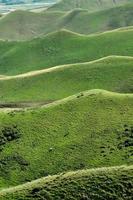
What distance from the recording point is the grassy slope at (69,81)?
365 ft

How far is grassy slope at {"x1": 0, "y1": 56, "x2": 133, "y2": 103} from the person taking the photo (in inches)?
4375

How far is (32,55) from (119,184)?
11862 cm

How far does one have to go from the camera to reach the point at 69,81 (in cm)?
11519

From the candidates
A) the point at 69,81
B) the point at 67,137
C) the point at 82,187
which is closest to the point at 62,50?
the point at 69,81

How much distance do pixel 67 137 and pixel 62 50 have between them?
91.5m

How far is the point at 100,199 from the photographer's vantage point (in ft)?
148

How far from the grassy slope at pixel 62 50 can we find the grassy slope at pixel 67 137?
72.3m

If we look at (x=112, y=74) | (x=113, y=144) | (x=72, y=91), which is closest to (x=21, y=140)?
(x=113, y=144)

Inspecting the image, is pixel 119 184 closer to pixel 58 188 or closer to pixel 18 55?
pixel 58 188

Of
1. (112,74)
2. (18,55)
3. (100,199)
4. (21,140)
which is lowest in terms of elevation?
(18,55)

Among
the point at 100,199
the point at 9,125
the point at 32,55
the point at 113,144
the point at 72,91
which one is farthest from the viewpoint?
the point at 32,55

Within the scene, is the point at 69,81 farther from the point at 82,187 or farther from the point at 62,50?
the point at 82,187

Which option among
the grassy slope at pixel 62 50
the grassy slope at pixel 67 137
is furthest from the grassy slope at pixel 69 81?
the grassy slope at pixel 67 137

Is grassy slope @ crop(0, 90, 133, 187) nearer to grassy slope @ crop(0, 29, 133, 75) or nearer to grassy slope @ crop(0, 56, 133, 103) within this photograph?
grassy slope @ crop(0, 56, 133, 103)
